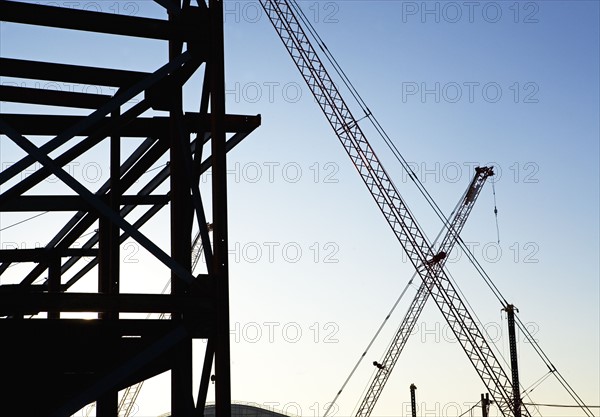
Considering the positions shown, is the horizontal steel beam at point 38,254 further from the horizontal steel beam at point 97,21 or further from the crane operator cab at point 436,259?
the crane operator cab at point 436,259

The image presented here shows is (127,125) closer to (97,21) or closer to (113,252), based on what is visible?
(113,252)

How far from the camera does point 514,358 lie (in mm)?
79562

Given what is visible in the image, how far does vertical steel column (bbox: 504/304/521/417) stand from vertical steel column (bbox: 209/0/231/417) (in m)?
72.0

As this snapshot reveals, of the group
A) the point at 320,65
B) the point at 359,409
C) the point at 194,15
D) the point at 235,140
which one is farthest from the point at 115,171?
the point at 359,409

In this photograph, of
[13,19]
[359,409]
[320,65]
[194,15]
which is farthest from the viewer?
[359,409]

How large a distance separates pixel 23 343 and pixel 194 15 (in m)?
4.20

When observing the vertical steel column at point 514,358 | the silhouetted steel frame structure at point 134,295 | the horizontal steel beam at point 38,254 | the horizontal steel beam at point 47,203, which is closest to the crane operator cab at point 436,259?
the vertical steel column at point 514,358

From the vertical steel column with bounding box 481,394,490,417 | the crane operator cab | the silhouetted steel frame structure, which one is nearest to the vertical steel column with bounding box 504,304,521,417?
the vertical steel column with bounding box 481,394,490,417

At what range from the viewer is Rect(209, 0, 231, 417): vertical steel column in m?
9.88

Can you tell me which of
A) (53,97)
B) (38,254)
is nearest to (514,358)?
(38,254)

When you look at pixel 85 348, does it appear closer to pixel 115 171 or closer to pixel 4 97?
pixel 115 171

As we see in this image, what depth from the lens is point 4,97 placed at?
13.6 meters

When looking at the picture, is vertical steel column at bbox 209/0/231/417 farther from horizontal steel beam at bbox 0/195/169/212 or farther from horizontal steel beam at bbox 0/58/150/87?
horizontal steel beam at bbox 0/195/169/212

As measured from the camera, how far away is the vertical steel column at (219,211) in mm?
9883
